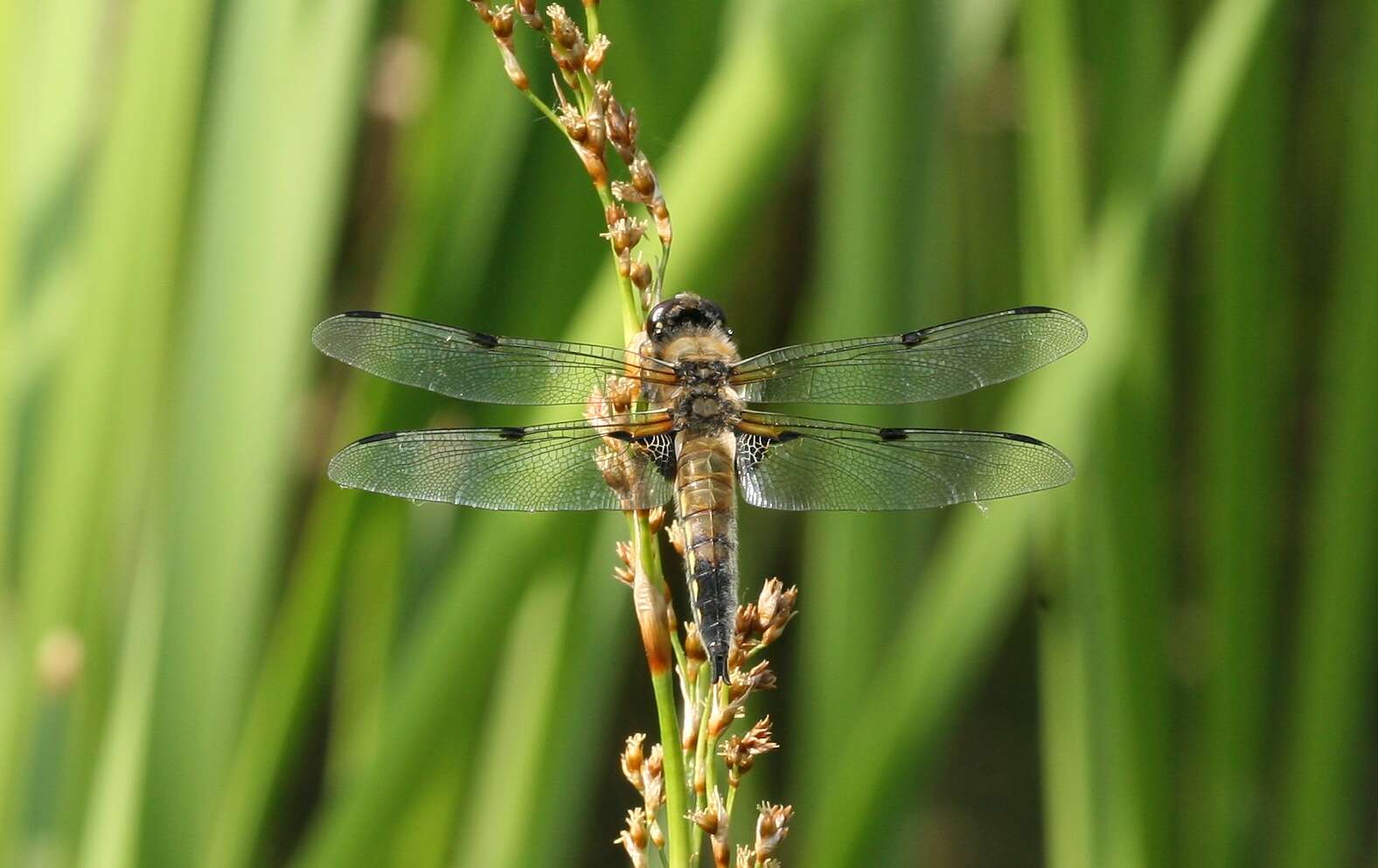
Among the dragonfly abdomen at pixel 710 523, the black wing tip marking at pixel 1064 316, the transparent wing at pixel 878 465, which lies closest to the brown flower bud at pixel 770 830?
the dragonfly abdomen at pixel 710 523

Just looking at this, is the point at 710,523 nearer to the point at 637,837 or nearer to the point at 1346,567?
the point at 637,837

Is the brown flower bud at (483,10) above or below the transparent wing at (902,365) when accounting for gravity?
above

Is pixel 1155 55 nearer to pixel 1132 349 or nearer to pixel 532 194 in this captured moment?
pixel 1132 349

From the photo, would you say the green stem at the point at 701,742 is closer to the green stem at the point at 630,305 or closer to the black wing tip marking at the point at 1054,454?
the green stem at the point at 630,305

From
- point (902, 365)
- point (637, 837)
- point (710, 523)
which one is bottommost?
point (637, 837)

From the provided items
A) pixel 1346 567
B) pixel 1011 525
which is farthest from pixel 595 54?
pixel 1346 567
